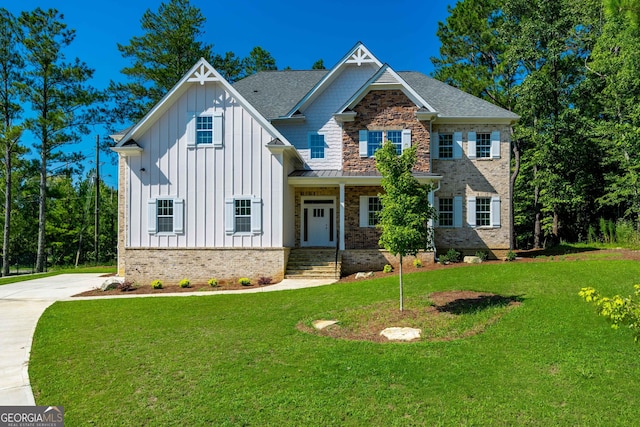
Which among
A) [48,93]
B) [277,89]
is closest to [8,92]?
[48,93]

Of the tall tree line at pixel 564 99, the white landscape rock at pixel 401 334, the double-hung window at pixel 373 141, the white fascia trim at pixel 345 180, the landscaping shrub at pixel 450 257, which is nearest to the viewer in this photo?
the white landscape rock at pixel 401 334

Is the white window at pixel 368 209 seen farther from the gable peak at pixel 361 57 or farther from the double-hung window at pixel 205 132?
the double-hung window at pixel 205 132

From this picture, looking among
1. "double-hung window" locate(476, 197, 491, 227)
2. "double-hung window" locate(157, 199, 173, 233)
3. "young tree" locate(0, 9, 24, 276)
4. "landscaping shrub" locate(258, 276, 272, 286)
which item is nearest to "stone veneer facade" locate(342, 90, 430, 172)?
"double-hung window" locate(476, 197, 491, 227)

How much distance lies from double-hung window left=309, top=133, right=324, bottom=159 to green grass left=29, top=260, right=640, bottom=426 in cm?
1116

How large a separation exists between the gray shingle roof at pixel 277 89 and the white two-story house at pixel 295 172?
0.16 meters

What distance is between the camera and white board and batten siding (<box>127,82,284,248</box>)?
652 inches

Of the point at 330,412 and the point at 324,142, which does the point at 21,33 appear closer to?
the point at 324,142

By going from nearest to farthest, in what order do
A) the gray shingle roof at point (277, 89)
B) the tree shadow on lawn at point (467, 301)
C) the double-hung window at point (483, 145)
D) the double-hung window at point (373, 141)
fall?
the tree shadow on lawn at point (467, 301) → the double-hung window at point (373, 141) → the double-hung window at point (483, 145) → the gray shingle roof at point (277, 89)

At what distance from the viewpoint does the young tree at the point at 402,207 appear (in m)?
9.07

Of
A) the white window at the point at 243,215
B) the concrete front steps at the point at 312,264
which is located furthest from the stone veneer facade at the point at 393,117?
the white window at the point at 243,215

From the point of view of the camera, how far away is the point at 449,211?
19781 mm

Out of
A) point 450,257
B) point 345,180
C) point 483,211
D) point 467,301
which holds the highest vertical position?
point 345,180

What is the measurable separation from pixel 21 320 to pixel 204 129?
373 inches

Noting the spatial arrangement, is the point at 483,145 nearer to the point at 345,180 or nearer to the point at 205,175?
the point at 345,180
